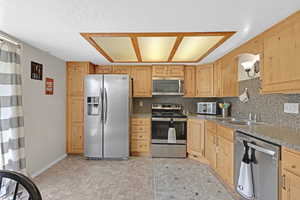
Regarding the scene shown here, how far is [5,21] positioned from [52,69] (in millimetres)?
1496

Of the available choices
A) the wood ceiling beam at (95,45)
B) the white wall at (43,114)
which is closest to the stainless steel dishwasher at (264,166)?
the wood ceiling beam at (95,45)

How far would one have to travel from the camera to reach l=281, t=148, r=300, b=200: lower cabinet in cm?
130

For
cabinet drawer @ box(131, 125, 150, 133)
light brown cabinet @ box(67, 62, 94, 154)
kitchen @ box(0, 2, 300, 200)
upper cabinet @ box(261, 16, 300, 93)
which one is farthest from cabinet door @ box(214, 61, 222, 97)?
light brown cabinet @ box(67, 62, 94, 154)

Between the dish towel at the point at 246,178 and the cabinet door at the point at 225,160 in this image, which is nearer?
the dish towel at the point at 246,178

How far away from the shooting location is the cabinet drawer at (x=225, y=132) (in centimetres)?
233

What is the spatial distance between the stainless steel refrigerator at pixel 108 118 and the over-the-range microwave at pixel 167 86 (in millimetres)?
748

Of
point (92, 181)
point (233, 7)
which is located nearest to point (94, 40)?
point (233, 7)

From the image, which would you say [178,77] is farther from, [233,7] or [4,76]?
[4,76]

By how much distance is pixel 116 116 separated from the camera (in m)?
3.65

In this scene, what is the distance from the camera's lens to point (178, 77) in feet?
13.5

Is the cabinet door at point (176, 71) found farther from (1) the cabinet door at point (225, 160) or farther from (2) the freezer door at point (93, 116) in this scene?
(1) the cabinet door at point (225, 160)

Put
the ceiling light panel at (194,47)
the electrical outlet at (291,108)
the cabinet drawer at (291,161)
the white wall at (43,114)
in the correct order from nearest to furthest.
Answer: the cabinet drawer at (291,161), the electrical outlet at (291,108), the ceiling light panel at (194,47), the white wall at (43,114)

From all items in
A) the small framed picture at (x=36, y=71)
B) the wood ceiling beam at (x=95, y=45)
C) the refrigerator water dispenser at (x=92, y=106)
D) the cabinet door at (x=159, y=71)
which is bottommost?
the refrigerator water dispenser at (x=92, y=106)

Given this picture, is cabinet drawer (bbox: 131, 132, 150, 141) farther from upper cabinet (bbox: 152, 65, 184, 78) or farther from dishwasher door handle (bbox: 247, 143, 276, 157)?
dishwasher door handle (bbox: 247, 143, 276, 157)
